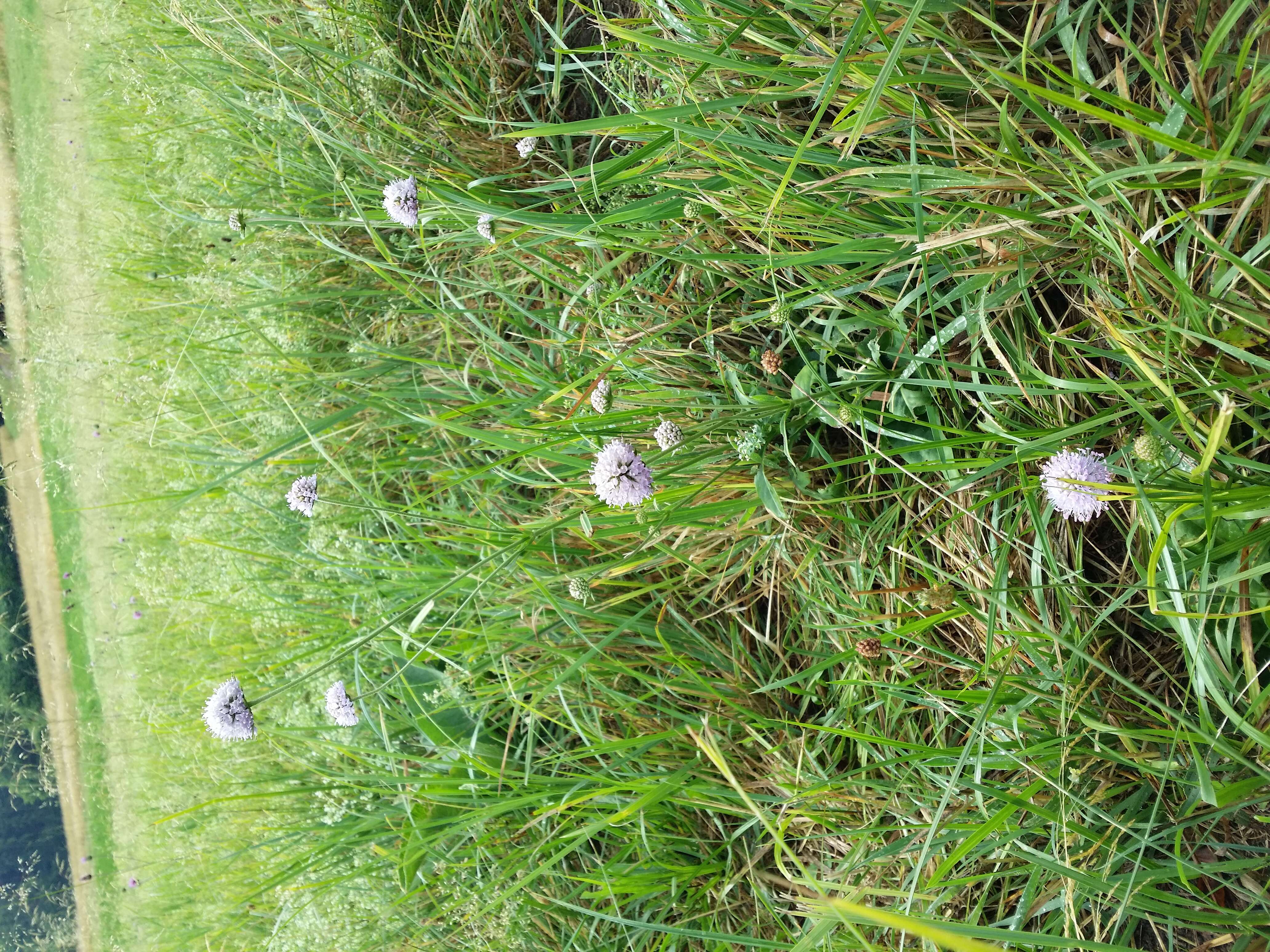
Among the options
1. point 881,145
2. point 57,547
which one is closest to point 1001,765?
point 881,145

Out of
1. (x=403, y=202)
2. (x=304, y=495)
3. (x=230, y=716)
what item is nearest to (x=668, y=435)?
(x=403, y=202)

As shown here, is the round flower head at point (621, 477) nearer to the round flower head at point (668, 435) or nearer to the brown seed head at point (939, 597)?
the round flower head at point (668, 435)

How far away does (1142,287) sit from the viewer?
906 millimetres

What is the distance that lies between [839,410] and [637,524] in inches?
14.1

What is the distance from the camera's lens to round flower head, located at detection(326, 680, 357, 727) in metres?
1.53

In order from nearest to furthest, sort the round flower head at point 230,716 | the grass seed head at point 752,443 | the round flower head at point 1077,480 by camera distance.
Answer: the round flower head at point 1077,480 < the grass seed head at point 752,443 < the round flower head at point 230,716

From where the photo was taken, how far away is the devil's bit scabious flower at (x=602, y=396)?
1211mm

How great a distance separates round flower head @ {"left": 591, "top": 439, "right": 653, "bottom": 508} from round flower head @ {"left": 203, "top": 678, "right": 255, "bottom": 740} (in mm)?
→ 790

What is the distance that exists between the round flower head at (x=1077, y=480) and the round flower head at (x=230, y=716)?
134cm

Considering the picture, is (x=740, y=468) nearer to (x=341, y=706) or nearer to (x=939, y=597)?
(x=939, y=597)

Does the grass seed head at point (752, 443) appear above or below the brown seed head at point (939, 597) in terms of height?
above

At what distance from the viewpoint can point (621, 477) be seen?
113 cm

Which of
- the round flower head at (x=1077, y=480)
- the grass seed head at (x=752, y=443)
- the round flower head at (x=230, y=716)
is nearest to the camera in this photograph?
the round flower head at (x=1077, y=480)

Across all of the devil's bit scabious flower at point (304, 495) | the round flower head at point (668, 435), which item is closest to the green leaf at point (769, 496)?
the round flower head at point (668, 435)
